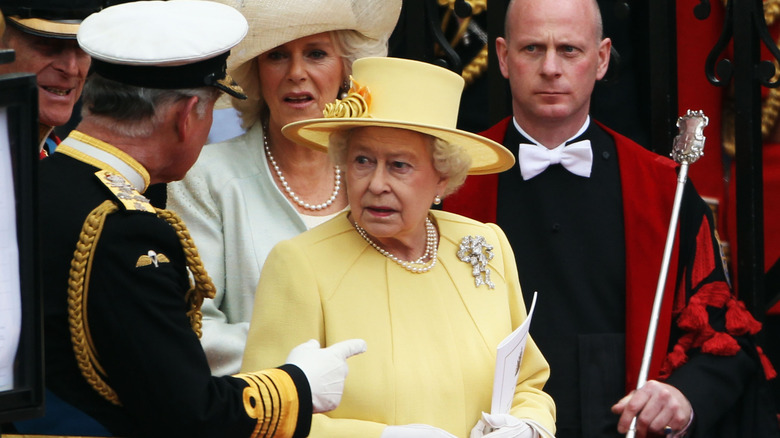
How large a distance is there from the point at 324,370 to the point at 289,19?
4.40 feet

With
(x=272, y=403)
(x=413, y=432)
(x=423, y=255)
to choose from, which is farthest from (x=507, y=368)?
(x=272, y=403)

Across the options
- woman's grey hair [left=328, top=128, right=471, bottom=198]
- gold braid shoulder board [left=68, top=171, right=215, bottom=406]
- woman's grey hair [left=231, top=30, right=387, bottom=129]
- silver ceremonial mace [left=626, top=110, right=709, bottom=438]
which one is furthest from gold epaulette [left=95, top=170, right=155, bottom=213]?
silver ceremonial mace [left=626, top=110, right=709, bottom=438]

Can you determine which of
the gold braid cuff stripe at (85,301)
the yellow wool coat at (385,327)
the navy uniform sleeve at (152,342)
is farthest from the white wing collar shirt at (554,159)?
the gold braid cuff stripe at (85,301)

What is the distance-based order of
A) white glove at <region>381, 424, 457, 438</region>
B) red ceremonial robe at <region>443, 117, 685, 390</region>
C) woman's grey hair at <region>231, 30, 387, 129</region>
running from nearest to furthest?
white glove at <region>381, 424, 457, 438</region>
red ceremonial robe at <region>443, 117, 685, 390</region>
woman's grey hair at <region>231, 30, 387, 129</region>

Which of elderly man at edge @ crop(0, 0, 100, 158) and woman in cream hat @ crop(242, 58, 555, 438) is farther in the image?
elderly man at edge @ crop(0, 0, 100, 158)

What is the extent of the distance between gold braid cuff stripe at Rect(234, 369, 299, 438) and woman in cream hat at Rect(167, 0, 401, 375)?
0.85m

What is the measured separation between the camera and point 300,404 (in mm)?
2609

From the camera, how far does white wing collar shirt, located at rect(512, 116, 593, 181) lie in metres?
3.82

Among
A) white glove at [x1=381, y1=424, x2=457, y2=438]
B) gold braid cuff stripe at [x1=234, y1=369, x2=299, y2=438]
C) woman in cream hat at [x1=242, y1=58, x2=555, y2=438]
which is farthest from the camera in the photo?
woman in cream hat at [x1=242, y1=58, x2=555, y2=438]

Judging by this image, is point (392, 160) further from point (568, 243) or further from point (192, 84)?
point (568, 243)

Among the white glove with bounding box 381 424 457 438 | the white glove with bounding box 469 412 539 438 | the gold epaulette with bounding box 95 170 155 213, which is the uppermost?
the gold epaulette with bounding box 95 170 155 213

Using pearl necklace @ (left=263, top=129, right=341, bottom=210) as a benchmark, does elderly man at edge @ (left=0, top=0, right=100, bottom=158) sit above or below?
above

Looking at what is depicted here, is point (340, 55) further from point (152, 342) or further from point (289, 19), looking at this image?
point (152, 342)

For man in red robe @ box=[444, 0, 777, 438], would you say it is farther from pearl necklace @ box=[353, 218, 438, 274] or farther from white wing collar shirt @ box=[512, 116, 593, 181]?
pearl necklace @ box=[353, 218, 438, 274]
